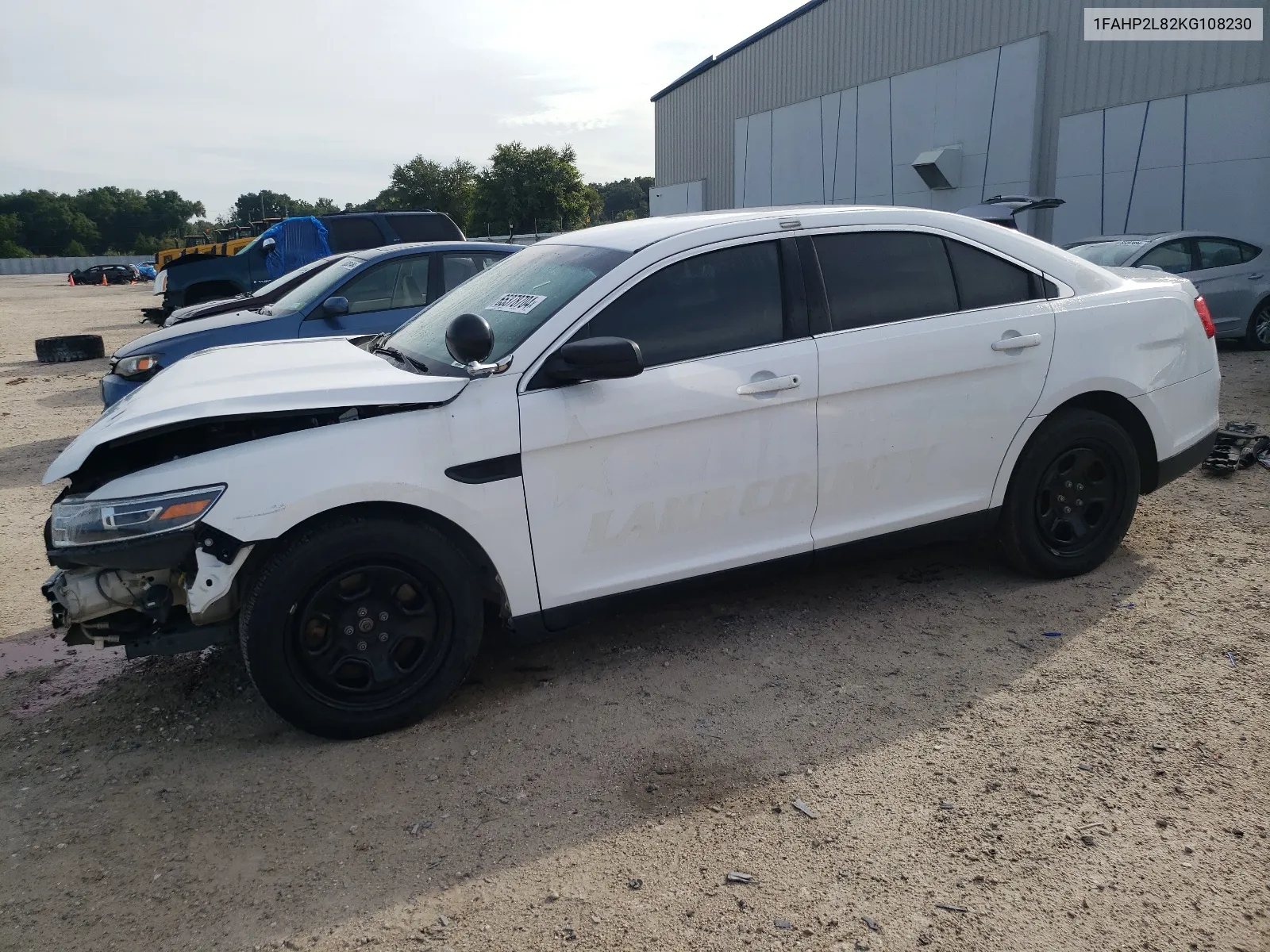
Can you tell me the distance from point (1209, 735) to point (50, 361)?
16.8 metres

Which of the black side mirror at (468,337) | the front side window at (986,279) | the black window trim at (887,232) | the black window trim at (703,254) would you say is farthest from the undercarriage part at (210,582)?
the front side window at (986,279)

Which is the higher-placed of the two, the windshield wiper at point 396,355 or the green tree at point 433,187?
the green tree at point 433,187

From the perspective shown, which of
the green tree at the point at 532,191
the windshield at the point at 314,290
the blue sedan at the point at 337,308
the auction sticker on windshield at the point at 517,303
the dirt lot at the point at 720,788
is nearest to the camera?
the dirt lot at the point at 720,788

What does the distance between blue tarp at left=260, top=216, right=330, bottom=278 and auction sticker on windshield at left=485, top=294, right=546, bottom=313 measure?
34.3ft

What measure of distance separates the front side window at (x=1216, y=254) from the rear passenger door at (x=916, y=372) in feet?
29.2

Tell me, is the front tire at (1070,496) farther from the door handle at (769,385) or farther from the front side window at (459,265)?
the front side window at (459,265)

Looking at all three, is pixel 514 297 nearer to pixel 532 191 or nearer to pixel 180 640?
pixel 180 640

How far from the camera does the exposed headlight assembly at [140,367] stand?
24.6 ft

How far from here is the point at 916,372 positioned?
399cm

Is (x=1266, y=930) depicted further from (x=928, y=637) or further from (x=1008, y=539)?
(x=1008, y=539)

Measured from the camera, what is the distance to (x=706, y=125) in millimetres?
29828

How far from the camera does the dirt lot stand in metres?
2.50

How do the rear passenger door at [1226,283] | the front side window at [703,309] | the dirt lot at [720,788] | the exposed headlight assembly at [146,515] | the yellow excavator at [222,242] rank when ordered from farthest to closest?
the yellow excavator at [222,242]
the rear passenger door at [1226,283]
the front side window at [703,309]
the exposed headlight assembly at [146,515]
the dirt lot at [720,788]

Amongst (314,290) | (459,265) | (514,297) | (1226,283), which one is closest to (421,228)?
(459,265)
